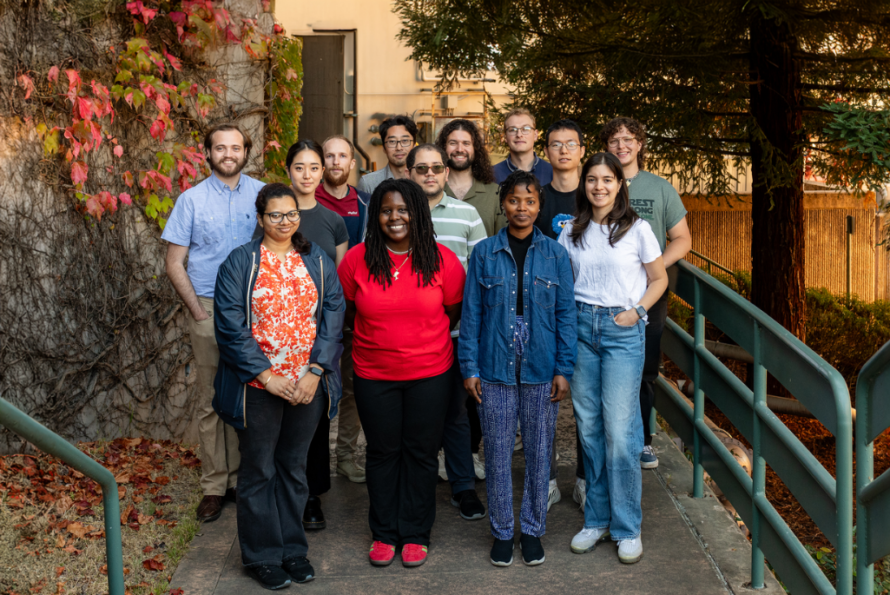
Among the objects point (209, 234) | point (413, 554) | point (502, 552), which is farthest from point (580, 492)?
point (209, 234)

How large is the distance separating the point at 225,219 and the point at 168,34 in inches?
77.9

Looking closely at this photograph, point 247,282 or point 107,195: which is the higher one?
point 107,195

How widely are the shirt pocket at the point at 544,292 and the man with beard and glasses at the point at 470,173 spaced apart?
0.94 m

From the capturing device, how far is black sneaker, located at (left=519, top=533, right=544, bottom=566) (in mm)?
3469

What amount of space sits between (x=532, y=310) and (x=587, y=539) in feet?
3.53

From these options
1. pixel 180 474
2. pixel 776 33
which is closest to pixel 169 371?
pixel 180 474

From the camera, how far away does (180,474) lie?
15.6 ft

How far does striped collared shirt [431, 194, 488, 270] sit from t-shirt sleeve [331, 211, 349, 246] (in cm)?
47

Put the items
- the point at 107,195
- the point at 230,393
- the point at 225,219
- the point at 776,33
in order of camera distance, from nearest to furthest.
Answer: the point at 230,393
the point at 225,219
the point at 107,195
the point at 776,33

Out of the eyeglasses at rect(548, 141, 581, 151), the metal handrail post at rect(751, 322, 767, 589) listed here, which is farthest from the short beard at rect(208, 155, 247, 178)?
the metal handrail post at rect(751, 322, 767, 589)

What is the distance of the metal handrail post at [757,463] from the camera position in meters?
3.20

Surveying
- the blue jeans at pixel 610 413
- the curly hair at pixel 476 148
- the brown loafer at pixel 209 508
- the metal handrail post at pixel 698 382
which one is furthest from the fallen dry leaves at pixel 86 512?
the metal handrail post at pixel 698 382

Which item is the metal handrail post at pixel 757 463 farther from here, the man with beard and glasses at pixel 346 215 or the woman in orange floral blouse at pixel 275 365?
the man with beard and glasses at pixel 346 215

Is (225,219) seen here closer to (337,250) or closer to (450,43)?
(337,250)
